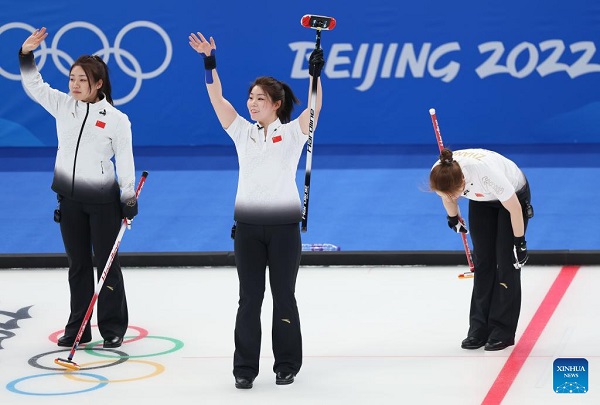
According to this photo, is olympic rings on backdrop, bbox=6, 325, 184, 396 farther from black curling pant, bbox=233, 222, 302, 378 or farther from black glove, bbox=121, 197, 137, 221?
black glove, bbox=121, 197, 137, 221

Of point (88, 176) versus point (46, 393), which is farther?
point (88, 176)

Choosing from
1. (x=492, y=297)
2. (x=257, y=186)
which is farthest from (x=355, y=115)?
(x=257, y=186)

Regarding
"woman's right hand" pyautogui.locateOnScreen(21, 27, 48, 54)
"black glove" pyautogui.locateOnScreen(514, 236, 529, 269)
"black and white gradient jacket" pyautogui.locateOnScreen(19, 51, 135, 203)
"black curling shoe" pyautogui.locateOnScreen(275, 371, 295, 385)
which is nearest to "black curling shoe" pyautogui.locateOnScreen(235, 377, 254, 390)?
"black curling shoe" pyautogui.locateOnScreen(275, 371, 295, 385)

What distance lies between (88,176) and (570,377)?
3126mm

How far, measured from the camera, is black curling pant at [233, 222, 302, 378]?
20.8 feet

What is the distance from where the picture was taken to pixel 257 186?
6328mm

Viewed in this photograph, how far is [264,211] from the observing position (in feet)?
20.7

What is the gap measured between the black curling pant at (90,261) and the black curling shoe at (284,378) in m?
1.41

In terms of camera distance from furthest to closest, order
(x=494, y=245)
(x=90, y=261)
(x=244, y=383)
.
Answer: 1. (x=90, y=261)
2. (x=494, y=245)
3. (x=244, y=383)

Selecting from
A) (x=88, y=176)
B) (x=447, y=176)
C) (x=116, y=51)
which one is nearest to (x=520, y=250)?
(x=447, y=176)

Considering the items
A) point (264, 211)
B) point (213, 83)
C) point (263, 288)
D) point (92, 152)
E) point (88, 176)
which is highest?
point (213, 83)

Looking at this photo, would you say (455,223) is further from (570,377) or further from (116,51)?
(116,51)

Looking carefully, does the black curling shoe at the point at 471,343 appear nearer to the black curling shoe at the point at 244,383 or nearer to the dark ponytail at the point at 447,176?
the dark ponytail at the point at 447,176

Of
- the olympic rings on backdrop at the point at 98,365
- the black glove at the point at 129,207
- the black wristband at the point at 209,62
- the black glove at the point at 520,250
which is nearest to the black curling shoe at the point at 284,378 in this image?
the olympic rings on backdrop at the point at 98,365
